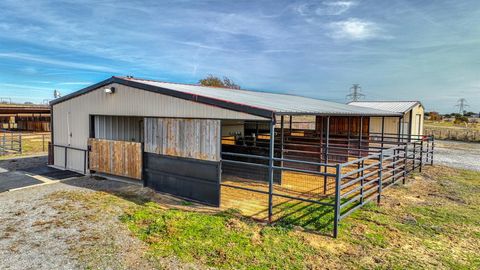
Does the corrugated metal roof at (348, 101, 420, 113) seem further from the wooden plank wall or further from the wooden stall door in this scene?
the wooden stall door

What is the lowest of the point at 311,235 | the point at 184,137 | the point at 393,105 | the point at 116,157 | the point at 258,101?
the point at 311,235

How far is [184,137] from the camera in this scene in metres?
7.40

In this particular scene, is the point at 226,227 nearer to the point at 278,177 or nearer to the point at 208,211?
the point at 208,211

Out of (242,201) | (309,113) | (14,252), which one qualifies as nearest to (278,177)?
(242,201)

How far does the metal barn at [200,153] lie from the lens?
20.5 feet

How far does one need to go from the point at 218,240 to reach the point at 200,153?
252cm

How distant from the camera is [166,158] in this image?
7820mm

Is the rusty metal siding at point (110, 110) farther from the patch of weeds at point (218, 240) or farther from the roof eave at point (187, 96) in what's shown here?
the patch of weeds at point (218, 240)

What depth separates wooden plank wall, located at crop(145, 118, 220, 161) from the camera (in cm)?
684

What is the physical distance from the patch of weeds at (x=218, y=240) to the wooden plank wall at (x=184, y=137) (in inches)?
56.7

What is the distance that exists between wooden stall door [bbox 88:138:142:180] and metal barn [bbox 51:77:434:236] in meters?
0.03

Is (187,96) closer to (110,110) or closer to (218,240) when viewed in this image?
(110,110)

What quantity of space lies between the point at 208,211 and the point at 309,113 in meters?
3.08

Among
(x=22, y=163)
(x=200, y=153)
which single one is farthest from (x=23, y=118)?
(x=200, y=153)
